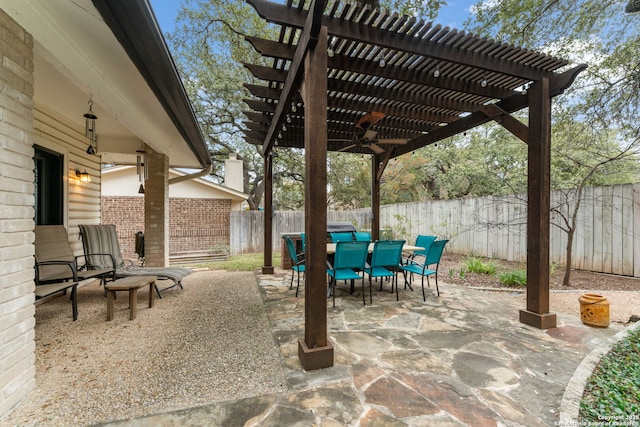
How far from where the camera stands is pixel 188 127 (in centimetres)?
406

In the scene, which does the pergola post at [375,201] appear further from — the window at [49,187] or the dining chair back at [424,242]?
the window at [49,187]

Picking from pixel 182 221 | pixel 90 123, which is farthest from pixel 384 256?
pixel 182 221

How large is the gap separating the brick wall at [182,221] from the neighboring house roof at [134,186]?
0.65ft

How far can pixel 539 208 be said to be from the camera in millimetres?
2939

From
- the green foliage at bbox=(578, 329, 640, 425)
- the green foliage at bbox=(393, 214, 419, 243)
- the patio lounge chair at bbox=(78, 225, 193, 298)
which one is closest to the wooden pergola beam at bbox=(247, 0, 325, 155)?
the patio lounge chair at bbox=(78, 225, 193, 298)

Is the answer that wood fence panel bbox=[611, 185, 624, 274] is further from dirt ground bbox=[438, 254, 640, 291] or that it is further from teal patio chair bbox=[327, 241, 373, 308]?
teal patio chair bbox=[327, 241, 373, 308]

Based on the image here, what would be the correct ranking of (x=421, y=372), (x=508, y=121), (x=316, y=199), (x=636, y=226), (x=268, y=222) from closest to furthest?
(x=421, y=372)
(x=316, y=199)
(x=508, y=121)
(x=636, y=226)
(x=268, y=222)

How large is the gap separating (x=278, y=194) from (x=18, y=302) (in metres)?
14.8

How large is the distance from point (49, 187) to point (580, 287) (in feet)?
28.3

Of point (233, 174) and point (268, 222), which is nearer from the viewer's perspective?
point (268, 222)

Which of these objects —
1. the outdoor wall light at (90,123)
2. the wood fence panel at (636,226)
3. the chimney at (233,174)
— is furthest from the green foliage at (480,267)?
the chimney at (233,174)

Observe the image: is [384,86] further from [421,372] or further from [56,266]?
[56,266]

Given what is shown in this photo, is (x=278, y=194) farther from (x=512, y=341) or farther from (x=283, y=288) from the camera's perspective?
(x=512, y=341)

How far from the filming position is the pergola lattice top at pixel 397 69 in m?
2.34
